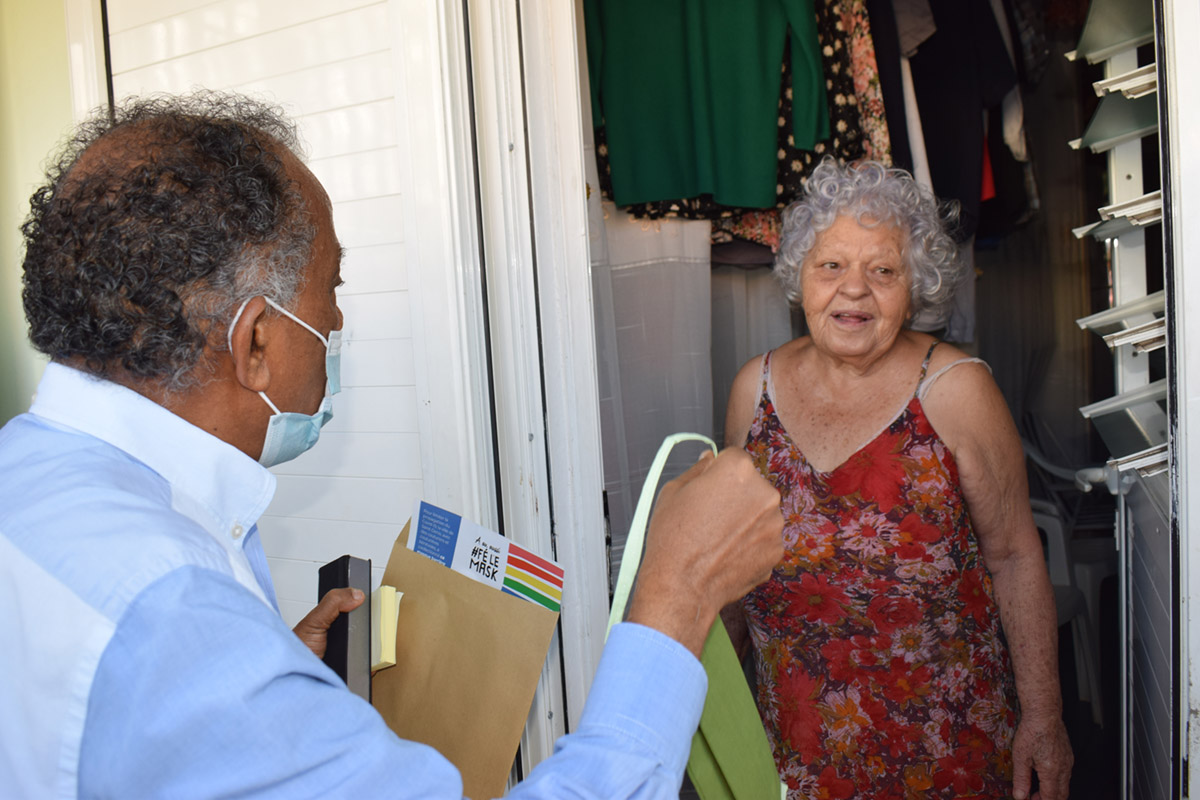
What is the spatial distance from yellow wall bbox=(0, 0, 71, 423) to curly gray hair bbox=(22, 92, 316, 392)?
69.9 inches

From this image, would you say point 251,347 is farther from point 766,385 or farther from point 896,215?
point 896,215

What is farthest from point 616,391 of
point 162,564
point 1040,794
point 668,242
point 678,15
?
point 162,564

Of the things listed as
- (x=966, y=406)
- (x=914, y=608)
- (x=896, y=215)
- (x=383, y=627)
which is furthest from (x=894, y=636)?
(x=383, y=627)

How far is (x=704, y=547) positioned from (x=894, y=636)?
3.54ft

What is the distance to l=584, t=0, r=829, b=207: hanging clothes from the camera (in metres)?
2.53

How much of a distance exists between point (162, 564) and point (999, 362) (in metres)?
4.04

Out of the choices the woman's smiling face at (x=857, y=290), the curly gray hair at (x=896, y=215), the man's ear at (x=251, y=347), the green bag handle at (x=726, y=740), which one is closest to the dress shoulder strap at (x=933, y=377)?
the woman's smiling face at (x=857, y=290)

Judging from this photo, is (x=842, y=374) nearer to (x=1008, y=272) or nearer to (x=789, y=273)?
(x=789, y=273)

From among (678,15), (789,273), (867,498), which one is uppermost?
(678,15)

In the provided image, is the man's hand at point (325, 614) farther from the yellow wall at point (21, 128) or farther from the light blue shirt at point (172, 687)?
the yellow wall at point (21, 128)

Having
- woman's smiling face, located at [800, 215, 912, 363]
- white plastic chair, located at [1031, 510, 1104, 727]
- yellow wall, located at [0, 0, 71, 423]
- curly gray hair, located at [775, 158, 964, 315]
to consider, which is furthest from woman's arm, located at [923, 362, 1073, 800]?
yellow wall, located at [0, 0, 71, 423]

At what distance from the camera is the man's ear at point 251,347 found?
2.84 feet

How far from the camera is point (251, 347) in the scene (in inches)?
35.3

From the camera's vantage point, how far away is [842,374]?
1.93 metres
